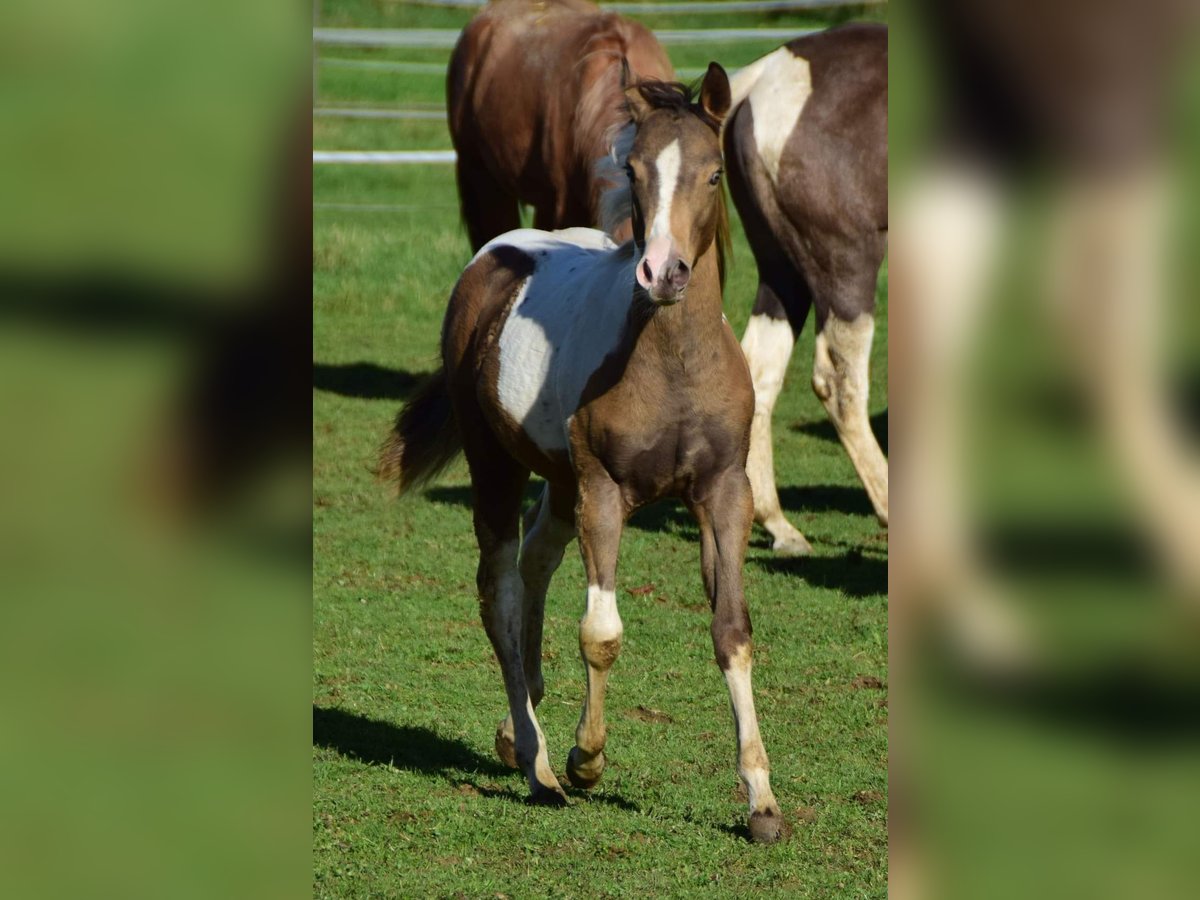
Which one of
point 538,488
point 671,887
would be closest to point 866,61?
point 538,488

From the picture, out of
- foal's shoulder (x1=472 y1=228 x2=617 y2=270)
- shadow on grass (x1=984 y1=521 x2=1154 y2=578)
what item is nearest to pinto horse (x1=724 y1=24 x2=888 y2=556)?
foal's shoulder (x1=472 y1=228 x2=617 y2=270)

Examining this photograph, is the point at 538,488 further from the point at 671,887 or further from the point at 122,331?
the point at 122,331

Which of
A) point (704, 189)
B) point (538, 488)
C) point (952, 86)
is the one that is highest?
point (952, 86)

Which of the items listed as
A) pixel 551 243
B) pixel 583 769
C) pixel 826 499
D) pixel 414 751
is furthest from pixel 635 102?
pixel 826 499

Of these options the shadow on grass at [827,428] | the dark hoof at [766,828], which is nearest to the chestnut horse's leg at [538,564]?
the dark hoof at [766,828]

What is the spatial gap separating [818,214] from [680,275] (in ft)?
11.3

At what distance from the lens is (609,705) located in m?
5.06

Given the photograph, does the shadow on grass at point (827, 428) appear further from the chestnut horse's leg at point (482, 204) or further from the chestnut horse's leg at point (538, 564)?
the chestnut horse's leg at point (538, 564)

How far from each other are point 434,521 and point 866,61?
280 centimetres

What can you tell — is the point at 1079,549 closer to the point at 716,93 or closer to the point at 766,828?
the point at 766,828

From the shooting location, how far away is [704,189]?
381cm

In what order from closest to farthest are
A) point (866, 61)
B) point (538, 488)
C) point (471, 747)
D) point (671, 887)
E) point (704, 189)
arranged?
point (671, 887), point (704, 189), point (471, 747), point (866, 61), point (538, 488)

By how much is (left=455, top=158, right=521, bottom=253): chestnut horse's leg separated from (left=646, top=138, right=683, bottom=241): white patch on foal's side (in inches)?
206

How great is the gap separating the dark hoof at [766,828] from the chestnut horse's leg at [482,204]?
5.66 meters
